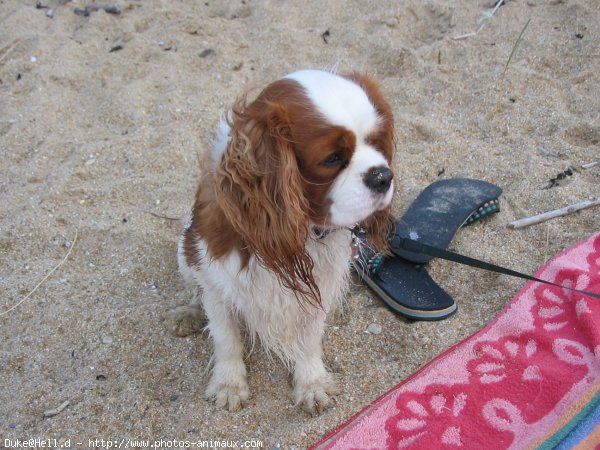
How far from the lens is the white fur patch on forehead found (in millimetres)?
1626

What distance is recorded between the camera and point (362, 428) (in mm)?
2002

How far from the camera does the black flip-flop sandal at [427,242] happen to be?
2434 mm

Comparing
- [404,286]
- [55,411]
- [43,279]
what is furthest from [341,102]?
[43,279]

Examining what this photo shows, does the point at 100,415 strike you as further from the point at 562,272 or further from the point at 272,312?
the point at 562,272

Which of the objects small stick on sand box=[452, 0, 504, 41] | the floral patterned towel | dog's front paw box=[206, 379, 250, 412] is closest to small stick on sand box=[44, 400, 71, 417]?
dog's front paw box=[206, 379, 250, 412]

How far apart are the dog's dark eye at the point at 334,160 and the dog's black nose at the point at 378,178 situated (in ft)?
0.29

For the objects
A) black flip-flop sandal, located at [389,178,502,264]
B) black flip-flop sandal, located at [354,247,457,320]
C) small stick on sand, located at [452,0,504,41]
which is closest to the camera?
black flip-flop sandal, located at [354,247,457,320]

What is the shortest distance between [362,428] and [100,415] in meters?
0.97

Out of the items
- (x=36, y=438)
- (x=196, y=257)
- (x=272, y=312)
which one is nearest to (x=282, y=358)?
(x=272, y=312)

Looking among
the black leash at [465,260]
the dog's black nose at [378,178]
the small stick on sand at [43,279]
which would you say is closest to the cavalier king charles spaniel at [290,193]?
the dog's black nose at [378,178]

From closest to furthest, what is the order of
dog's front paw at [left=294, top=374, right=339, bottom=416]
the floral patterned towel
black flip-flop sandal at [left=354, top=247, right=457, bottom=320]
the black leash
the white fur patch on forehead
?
the white fur patch on forehead
the floral patterned towel
the black leash
dog's front paw at [left=294, top=374, right=339, bottom=416]
black flip-flop sandal at [left=354, top=247, right=457, bottom=320]

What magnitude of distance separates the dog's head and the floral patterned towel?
0.76m

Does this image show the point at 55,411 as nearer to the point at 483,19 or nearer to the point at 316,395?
the point at 316,395

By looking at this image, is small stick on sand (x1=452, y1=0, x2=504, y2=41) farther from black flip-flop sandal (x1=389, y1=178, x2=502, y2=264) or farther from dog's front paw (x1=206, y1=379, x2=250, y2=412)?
dog's front paw (x1=206, y1=379, x2=250, y2=412)
